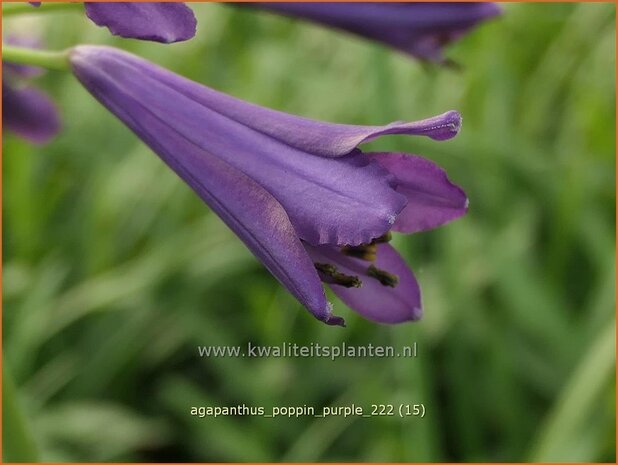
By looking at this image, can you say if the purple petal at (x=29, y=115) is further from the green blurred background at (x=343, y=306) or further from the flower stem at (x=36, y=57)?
the green blurred background at (x=343, y=306)

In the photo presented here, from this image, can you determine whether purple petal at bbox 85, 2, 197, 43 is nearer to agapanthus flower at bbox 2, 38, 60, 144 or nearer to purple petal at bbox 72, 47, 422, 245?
purple petal at bbox 72, 47, 422, 245

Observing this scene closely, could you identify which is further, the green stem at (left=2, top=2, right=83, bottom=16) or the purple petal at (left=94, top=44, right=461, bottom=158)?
the green stem at (left=2, top=2, right=83, bottom=16)

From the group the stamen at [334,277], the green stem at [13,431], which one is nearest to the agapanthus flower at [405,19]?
the stamen at [334,277]

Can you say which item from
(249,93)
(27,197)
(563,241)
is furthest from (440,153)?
(27,197)

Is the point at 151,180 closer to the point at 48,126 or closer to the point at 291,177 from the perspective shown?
the point at 48,126

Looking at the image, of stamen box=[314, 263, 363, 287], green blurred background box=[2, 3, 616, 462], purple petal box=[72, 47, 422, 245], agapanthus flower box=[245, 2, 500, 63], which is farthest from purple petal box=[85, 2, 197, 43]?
green blurred background box=[2, 3, 616, 462]

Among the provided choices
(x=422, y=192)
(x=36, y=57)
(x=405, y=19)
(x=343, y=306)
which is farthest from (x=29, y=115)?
(x=343, y=306)
